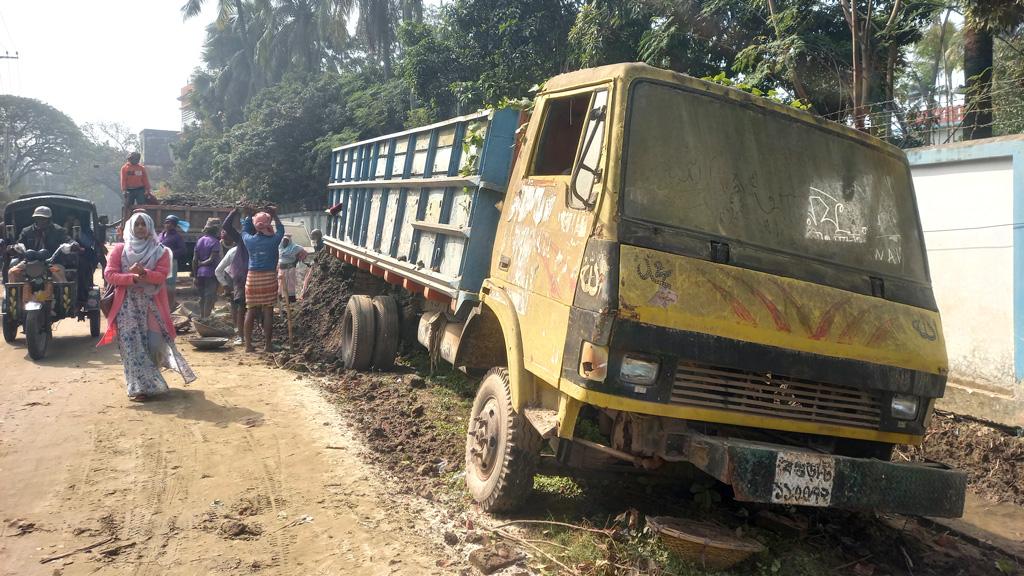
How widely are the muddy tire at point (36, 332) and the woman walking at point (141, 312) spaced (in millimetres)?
2164

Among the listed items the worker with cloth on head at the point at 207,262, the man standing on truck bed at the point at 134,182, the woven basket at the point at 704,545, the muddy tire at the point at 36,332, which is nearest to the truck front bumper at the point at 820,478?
the woven basket at the point at 704,545

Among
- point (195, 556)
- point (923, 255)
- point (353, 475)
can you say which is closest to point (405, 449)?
point (353, 475)

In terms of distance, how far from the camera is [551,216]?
3.77 metres

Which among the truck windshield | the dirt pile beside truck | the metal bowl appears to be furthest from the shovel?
the dirt pile beside truck

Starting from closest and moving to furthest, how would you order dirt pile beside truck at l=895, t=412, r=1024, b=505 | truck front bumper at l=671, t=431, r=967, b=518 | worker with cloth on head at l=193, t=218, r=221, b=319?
truck front bumper at l=671, t=431, r=967, b=518, dirt pile beside truck at l=895, t=412, r=1024, b=505, worker with cloth on head at l=193, t=218, r=221, b=319

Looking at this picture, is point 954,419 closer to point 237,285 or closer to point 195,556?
point 195,556

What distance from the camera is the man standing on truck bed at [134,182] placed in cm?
1235

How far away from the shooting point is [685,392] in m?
3.03

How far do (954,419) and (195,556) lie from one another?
6343 mm

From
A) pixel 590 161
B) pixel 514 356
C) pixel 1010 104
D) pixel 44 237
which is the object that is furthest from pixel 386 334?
pixel 1010 104

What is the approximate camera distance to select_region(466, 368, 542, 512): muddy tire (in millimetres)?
3738

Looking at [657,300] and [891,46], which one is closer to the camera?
[657,300]

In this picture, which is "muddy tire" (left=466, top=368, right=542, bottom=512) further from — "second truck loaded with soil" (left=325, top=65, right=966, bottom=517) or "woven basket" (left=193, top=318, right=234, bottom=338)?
"woven basket" (left=193, top=318, right=234, bottom=338)

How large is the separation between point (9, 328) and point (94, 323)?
1.02 metres
